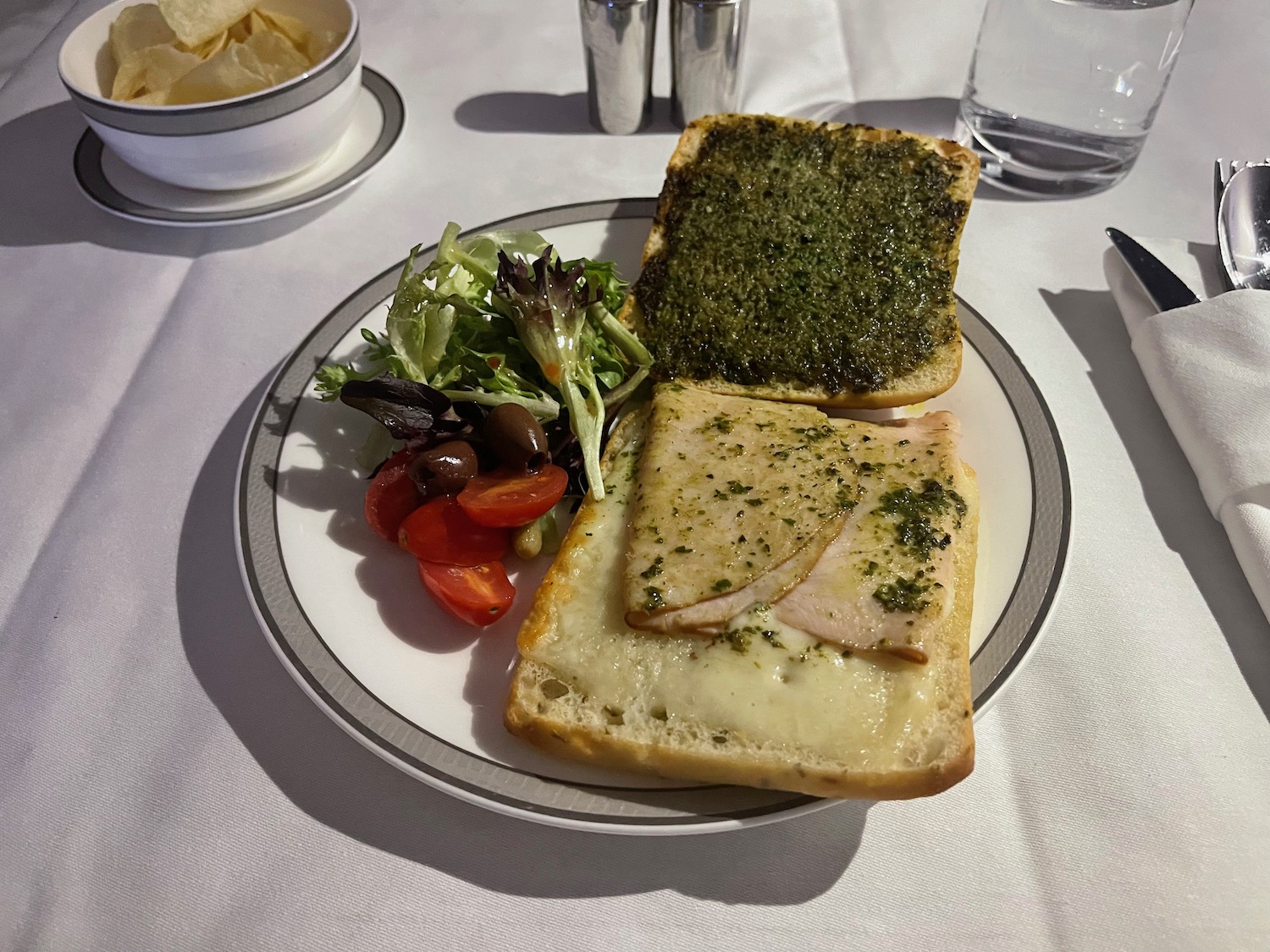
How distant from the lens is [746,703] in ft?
5.81

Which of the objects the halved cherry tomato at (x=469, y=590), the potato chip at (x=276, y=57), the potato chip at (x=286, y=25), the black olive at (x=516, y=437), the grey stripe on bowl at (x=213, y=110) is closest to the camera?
the halved cherry tomato at (x=469, y=590)

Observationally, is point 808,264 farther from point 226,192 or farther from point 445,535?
point 226,192

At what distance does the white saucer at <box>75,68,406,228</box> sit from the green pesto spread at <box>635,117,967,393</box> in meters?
1.25

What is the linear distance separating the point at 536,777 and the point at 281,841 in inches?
23.7

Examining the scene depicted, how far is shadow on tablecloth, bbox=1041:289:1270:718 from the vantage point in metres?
2.15

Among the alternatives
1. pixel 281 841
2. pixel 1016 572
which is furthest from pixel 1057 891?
pixel 281 841

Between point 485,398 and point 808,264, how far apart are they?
1.07 meters

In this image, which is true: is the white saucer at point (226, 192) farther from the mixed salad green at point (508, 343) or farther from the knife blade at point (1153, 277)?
the knife blade at point (1153, 277)

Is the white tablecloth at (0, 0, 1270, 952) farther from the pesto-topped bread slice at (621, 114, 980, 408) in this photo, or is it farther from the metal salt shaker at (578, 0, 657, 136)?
the pesto-topped bread slice at (621, 114, 980, 408)

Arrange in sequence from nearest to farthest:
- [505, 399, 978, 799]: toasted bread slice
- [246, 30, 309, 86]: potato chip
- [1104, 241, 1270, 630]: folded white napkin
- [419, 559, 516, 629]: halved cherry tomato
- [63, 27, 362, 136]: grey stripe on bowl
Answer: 1. [505, 399, 978, 799]: toasted bread slice
2. [419, 559, 516, 629]: halved cherry tomato
3. [1104, 241, 1270, 630]: folded white napkin
4. [63, 27, 362, 136]: grey stripe on bowl
5. [246, 30, 309, 86]: potato chip

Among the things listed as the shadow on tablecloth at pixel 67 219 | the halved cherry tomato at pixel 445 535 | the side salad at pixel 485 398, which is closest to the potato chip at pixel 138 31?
the shadow on tablecloth at pixel 67 219

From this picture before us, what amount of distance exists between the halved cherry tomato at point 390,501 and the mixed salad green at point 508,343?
0.42ft

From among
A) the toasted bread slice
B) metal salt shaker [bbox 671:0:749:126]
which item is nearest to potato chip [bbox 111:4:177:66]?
metal salt shaker [bbox 671:0:749:126]

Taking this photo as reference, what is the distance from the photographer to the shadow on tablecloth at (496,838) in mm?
1775
